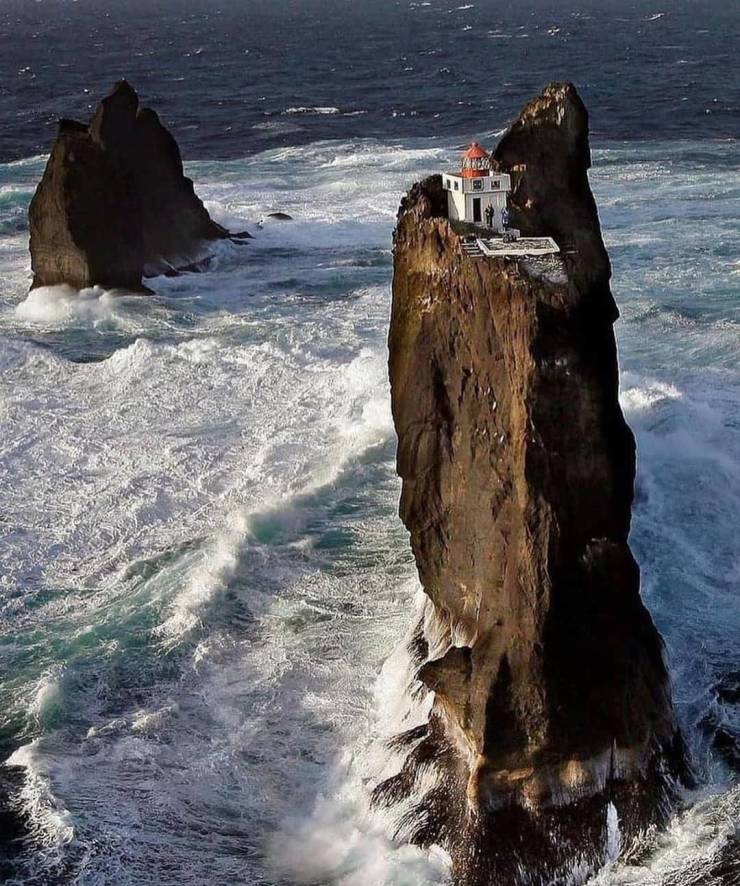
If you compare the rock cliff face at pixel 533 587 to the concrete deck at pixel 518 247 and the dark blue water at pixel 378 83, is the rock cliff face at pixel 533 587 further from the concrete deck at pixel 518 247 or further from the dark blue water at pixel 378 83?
the dark blue water at pixel 378 83

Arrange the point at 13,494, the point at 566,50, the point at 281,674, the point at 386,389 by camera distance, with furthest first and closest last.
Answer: the point at 566,50
the point at 386,389
the point at 13,494
the point at 281,674

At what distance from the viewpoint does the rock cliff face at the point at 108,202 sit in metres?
60.1

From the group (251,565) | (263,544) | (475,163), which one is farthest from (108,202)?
(475,163)

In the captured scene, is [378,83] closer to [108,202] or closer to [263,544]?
[108,202]

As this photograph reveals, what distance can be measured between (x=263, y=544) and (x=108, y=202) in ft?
97.3

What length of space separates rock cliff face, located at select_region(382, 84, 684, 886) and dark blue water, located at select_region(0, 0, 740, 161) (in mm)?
76745

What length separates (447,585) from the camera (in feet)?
88.0

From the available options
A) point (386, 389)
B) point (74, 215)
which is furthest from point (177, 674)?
point (74, 215)

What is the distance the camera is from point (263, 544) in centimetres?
3594

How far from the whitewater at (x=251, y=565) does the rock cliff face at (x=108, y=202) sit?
1775 millimetres

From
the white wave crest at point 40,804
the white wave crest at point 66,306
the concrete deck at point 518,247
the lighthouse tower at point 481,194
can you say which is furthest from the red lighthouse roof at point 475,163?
the white wave crest at point 66,306

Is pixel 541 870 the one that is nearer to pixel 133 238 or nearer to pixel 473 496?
pixel 473 496

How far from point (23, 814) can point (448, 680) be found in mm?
8661

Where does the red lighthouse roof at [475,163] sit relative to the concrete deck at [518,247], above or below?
above
